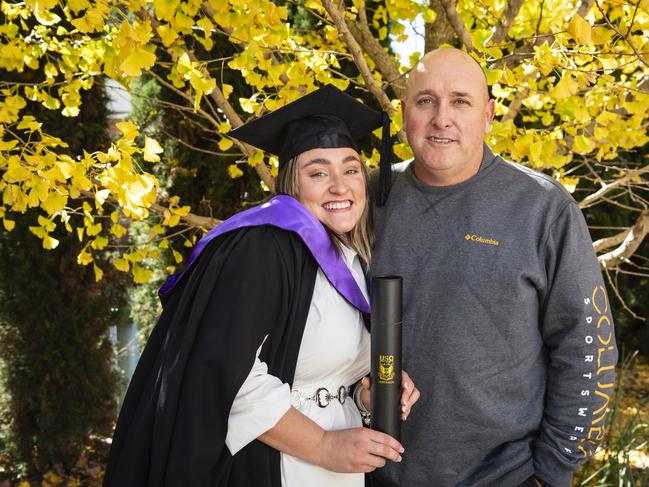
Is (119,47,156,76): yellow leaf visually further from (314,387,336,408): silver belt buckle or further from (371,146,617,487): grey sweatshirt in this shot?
(314,387,336,408): silver belt buckle

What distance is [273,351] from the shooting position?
1.93 meters

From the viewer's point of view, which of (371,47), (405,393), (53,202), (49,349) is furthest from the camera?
(49,349)

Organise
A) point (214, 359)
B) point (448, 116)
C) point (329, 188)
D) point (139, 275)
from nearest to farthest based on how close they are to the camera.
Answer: point (214, 359), point (329, 188), point (448, 116), point (139, 275)

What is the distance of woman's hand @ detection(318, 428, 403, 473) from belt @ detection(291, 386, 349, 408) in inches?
5.6

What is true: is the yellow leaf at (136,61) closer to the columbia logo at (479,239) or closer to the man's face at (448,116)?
the man's face at (448,116)

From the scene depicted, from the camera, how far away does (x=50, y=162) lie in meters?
2.58

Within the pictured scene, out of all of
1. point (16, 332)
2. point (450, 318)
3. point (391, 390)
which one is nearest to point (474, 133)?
point (450, 318)

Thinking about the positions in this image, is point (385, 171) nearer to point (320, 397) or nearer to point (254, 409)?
point (320, 397)

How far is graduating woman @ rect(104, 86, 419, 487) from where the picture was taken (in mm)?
1801

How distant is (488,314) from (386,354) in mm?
525

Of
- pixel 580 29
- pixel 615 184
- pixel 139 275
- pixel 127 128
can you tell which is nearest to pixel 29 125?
pixel 127 128

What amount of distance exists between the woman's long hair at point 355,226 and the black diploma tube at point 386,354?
358mm

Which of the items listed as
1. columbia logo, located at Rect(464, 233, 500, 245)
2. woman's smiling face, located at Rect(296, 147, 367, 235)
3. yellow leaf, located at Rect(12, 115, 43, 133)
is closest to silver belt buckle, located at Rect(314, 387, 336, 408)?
woman's smiling face, located at Rect(296, 147, 367, 235)

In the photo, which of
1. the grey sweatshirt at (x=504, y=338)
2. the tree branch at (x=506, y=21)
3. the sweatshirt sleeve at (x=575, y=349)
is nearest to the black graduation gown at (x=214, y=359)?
the grey sweatshirt at (x=504, y=338)
